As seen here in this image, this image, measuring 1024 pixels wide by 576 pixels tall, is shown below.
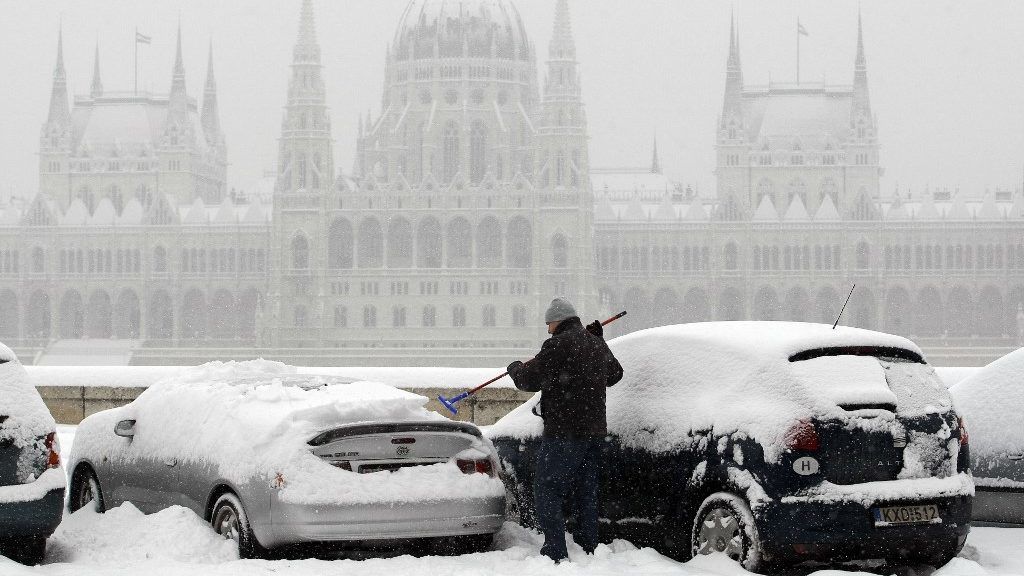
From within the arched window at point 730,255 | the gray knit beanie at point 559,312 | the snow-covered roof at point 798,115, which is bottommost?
the gray knit beanie at point 559,312

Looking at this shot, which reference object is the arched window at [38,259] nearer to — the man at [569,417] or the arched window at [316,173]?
the arched window at [316,173]

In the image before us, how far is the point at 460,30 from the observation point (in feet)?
416

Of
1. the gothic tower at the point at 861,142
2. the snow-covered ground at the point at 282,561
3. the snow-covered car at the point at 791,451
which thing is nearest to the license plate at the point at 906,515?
the snow-covered car at the point at 791,451

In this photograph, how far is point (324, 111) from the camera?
114000mm

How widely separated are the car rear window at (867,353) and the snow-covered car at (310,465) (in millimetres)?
1880

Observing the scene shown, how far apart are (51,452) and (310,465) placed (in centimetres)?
146

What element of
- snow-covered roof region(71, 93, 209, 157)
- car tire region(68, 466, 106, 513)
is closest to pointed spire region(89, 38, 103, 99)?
snow-covered roof region(71, 93, 209, 157)

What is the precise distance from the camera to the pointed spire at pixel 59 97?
136m

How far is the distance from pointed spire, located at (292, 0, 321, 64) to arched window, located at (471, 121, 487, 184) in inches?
554

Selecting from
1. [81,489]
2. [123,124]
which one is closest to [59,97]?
[123,124]

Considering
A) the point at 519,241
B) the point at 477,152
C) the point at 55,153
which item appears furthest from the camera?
the point at 55,153

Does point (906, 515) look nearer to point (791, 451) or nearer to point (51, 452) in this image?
point (791, 451)

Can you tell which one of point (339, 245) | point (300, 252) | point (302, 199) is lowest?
point (300, 252)

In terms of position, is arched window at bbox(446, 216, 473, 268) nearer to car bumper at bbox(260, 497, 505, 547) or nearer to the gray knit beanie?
the gray knit beanie
